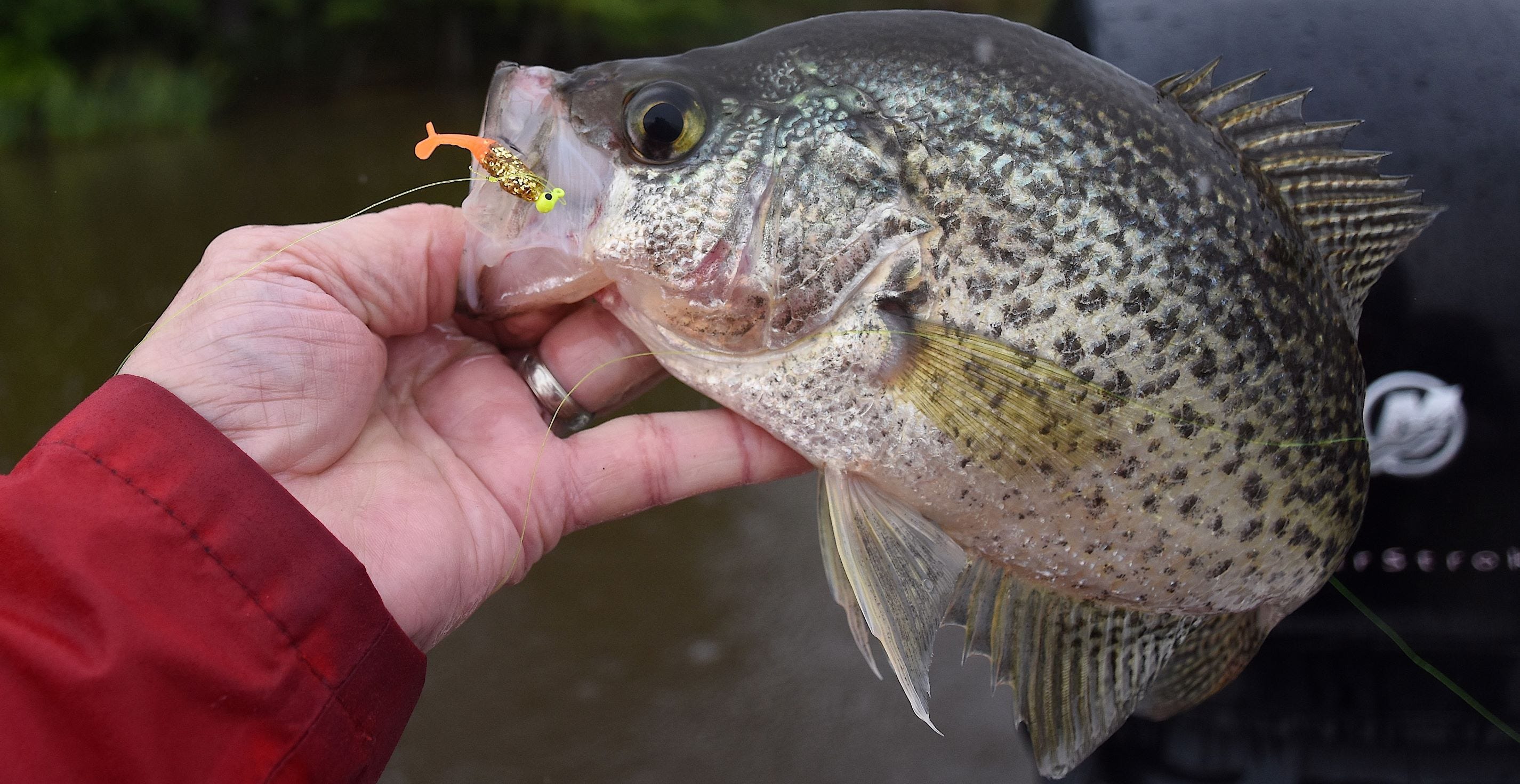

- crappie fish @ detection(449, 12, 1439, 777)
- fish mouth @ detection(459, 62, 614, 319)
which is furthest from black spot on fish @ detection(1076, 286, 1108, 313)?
fish mouth @ detection(459, 62, 614, 319)

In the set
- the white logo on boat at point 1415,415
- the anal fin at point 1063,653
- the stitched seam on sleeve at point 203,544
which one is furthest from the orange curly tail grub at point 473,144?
the white logo on boat at point 1415,415

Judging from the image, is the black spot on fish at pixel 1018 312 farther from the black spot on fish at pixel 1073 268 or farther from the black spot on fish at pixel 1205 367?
the black spot on fish at pixel 1205 367

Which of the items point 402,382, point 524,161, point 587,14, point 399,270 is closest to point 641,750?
point 402,382

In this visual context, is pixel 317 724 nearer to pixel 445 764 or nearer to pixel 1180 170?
pixel 1180 170

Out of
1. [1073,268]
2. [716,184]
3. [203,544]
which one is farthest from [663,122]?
[203,544]

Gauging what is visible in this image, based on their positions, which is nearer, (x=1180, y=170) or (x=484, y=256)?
(x=1180, y=170)

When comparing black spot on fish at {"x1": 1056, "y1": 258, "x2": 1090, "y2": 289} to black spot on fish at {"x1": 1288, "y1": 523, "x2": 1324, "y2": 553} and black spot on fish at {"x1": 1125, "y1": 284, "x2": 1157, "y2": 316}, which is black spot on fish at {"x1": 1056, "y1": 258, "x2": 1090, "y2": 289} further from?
black spot on fish at {"x1": 1288, "y1": 523, "x2": 1324, "y2": 553}

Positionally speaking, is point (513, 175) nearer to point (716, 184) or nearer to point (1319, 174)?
point (716, 184)
